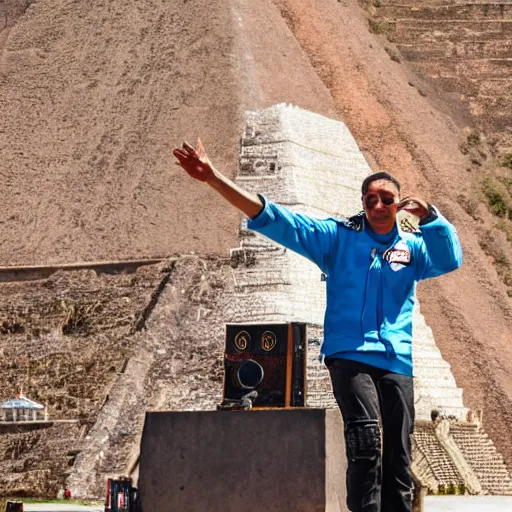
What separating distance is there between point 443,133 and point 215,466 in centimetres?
4322

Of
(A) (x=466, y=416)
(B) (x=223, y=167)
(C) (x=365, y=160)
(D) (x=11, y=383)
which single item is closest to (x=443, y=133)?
(C) (x=365, y=160)

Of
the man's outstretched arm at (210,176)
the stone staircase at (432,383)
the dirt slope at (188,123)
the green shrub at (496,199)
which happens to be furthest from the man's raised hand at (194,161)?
the green shrub at (496,199)

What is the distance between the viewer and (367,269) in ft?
32.5

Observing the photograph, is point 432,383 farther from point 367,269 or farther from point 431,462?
point 367,269

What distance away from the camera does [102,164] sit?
4606 centimetres

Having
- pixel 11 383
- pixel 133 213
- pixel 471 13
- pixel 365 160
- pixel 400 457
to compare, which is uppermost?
pixel 471 13

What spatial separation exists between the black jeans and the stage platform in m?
2.04

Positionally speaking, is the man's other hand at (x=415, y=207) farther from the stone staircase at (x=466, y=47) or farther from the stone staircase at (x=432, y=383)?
the stone staircase at (x=466, y=47)

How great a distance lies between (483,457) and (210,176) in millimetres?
28775

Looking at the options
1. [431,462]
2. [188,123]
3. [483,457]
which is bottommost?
[431,462]

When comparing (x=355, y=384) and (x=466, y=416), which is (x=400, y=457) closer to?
(x=355, y=384)

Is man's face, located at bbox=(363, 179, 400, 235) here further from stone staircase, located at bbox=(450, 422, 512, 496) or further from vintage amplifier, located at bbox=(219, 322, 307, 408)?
stone staircase, located at bbox=(450, 422, 512, 496)

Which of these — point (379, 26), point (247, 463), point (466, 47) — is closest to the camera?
point (247, 463)

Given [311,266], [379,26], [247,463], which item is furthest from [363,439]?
[379,26]
